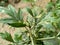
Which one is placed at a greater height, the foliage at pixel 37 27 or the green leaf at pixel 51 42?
the foliage at pixel 37 27

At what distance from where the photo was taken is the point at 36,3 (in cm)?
299

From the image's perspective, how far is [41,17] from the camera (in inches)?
44.4

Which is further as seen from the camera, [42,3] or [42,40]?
[42,3]

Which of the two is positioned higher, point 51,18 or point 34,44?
point 51,18

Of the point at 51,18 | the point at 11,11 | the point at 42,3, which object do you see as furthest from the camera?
the point at 42,3

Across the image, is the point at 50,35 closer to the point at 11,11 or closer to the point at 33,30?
the point at 33,30

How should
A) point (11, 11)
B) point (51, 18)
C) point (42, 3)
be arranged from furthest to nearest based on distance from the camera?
point (42, 3) < point (11, 11) < point (51, 18)

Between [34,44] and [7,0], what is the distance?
94.8 inches

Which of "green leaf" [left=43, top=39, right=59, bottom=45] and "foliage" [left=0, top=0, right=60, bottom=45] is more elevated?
"foliage" [left=0, top=0, right=60, bottom=45]

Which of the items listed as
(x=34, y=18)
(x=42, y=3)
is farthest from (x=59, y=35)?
(x=42, y=3)

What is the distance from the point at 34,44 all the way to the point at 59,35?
14 centimetres

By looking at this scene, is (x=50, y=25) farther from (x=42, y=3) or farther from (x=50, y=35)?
(x=42, y=3)

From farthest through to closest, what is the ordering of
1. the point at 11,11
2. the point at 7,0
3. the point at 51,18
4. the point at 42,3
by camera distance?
the point at 7,0 → the point at 42,3 → the point at 11,11 → the point at 51,18

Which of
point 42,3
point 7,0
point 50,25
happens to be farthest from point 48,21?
point 7,0
